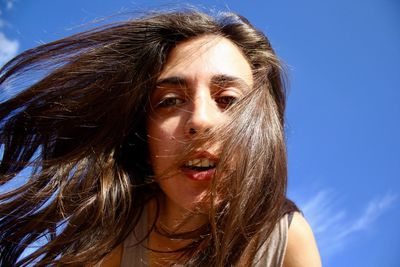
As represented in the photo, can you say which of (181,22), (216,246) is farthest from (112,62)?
(216,246)

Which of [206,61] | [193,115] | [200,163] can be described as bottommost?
[200,163]

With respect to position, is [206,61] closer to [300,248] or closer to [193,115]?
[193,115]

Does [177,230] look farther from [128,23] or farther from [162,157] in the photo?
[128,23]

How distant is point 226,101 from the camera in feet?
6.18

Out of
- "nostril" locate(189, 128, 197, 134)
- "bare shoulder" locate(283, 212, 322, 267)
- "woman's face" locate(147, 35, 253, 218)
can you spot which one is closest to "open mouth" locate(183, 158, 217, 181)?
"woman's face" locate(147, 35, 253, 218)

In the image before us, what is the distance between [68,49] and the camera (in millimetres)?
2232

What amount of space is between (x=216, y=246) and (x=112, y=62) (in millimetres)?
1156

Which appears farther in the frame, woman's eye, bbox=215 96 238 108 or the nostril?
woman's eye, bbox=215 96 238 108

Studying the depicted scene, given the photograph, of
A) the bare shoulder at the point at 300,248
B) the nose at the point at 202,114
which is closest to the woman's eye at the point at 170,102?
the nose at the point at 202,114

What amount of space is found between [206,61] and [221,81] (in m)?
0.14

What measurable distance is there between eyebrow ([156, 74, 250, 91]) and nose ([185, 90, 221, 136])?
0.25ft

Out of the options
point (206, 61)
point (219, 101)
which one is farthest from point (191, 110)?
point (206, 61)

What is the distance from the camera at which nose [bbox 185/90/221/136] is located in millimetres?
1764

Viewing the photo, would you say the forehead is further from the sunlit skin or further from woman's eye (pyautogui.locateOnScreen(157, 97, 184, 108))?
woman's eye (pyautogui.locateOnScreen(157, 97, 184, 108))
